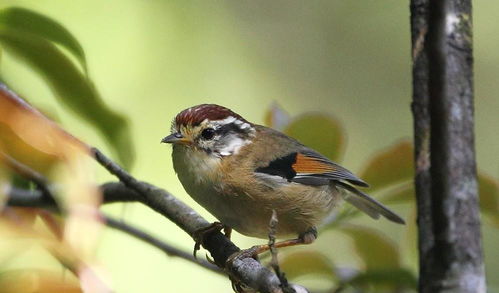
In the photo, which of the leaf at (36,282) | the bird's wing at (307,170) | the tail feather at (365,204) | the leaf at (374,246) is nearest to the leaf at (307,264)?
the leaf at (374,246)

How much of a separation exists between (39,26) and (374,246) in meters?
1.34

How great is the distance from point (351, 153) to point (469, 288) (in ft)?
16.8

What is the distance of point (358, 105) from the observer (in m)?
6.63

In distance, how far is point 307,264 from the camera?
2479mm

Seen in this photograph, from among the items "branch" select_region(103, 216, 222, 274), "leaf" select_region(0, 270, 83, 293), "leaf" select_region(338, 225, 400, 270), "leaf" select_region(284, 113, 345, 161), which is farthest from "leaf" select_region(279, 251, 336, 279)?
"leaf" select_region(0, 270, 83, 293)

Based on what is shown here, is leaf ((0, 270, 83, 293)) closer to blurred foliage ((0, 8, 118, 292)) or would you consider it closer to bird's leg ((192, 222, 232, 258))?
blurred foliage ((0, 8, 118, 292))

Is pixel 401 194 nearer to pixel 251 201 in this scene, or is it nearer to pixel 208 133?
pixel 251 201

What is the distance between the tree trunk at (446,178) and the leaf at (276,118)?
138cm

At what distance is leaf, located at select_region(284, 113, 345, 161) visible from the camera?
249cm

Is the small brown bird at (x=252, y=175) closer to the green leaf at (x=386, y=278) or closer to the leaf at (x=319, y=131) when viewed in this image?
the leaf at (x=319, y=131)

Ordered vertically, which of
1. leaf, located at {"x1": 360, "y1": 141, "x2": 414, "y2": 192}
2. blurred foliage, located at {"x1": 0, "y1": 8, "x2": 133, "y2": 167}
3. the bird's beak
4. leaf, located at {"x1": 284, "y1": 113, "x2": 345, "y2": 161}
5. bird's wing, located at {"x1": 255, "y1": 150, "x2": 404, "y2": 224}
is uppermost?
blurred foliage, located at {"x1": 0, "y1": 8, "x2": 133, "y2": 167}

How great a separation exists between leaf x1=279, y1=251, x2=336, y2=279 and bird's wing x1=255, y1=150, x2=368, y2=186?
1.52 feet

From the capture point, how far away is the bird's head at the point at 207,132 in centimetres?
296

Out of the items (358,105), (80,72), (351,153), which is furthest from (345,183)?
(358,105)
